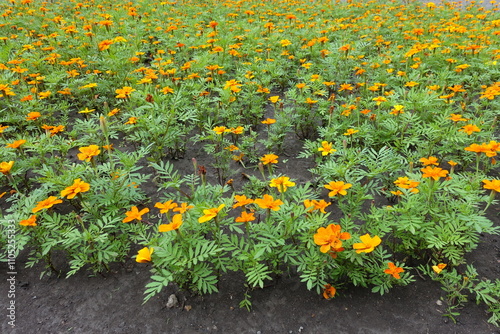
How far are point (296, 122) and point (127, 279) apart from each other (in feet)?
7.76

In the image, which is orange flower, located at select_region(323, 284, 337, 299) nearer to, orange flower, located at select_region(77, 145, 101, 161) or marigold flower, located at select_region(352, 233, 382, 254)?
marigold flower, located at select_region(352, 233, 382, 254)

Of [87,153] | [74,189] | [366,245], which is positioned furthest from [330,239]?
[87,153]

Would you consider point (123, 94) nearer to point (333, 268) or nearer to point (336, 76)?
point (333, 268)

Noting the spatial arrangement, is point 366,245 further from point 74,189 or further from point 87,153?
point 87,153

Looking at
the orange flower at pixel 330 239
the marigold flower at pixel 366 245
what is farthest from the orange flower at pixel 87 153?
the marigold flower at pixel 366 245

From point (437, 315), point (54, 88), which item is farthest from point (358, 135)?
point (54, 88)

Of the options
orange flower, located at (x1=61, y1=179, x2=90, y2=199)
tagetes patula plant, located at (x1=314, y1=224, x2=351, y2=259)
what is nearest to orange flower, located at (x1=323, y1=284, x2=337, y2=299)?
tagetes patula plant, located at (x1=314, y1=224, x2=351, y2=259)

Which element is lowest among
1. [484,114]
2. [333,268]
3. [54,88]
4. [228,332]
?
[228,332]

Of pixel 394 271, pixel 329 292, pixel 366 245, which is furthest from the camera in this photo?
pixel 329 292

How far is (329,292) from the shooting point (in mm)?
1948

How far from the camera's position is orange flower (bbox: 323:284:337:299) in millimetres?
1919

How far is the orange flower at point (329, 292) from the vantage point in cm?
192

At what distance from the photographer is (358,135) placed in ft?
9.99

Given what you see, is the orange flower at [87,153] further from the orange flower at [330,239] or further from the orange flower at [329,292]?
the orange flower at [329,292]
